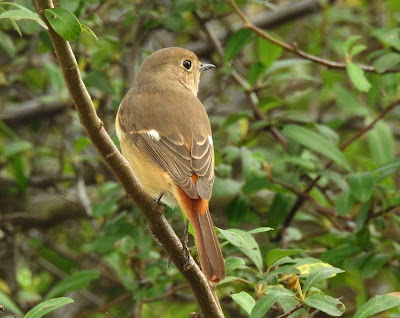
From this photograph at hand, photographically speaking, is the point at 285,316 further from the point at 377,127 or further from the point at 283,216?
the point at 377,127

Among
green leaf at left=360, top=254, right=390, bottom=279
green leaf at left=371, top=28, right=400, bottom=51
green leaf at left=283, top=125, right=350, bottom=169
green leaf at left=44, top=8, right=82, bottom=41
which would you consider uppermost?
green leaf at left=44, top=8, right=82, bottom=41

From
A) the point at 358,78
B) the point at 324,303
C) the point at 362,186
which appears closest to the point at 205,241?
the point at 324,303

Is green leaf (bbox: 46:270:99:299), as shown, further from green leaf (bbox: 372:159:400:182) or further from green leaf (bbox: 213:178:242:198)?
green leaf (bbox: 372:159:400:182)

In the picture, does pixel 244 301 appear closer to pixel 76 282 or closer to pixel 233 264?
pixel 233 264

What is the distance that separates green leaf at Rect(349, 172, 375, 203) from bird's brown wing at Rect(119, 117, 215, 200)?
813 millimetres

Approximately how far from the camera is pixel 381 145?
15.3 feet

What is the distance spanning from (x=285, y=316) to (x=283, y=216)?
5.27 ft

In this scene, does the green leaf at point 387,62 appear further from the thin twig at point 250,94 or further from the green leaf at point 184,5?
the green leaf at point 184,5

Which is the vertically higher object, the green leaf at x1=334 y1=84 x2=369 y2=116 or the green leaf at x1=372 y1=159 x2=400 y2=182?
the green leaf at x1=334 y1=84 x2=369 y2=116

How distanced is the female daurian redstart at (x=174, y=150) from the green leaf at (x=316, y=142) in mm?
611

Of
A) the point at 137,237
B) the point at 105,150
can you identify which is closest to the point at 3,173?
the point at 137,237

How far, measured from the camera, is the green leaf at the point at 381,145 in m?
4.61

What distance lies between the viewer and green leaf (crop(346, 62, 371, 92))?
3955 millimetres

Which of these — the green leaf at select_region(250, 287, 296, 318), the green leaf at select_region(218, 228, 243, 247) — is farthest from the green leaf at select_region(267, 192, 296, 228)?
the green leaf at select_region(250, 287, 296, 318)
